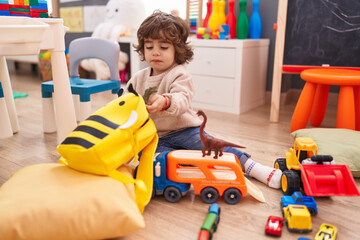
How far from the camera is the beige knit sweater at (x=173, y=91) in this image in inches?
42.7

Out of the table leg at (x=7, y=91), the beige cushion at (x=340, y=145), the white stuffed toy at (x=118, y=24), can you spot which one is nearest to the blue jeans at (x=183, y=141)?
the beige cushion at (x=340, y=145)

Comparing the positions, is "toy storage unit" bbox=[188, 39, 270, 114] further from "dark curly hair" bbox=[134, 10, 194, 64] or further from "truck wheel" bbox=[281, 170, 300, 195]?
"truck wheel" bbox=[281, 170, 300, 195]

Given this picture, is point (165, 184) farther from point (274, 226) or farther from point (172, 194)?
point (274, 226)

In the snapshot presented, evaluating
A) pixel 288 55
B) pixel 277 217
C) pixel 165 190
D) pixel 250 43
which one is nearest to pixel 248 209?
pixel 277 217

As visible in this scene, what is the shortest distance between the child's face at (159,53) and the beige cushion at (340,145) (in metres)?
0.63

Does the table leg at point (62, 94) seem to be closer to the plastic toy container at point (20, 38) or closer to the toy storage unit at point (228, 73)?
the plastic toy container at point (20, 38)

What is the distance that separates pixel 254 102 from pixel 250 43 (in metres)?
0.41

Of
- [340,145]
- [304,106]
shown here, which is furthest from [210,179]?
[304,106]

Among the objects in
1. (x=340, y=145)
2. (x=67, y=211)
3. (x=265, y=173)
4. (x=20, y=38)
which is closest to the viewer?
(x=67, y=211)

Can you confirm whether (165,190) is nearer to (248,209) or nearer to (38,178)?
(248,209)

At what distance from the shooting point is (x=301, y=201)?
917 mm

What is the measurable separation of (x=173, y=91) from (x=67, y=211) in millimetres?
531

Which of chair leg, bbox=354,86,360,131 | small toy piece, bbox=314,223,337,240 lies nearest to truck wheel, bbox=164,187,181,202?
small toy piece, bbox=314,223,337,240

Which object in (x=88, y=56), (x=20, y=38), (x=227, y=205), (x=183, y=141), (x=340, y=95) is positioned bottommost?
(x=227, y=205)
